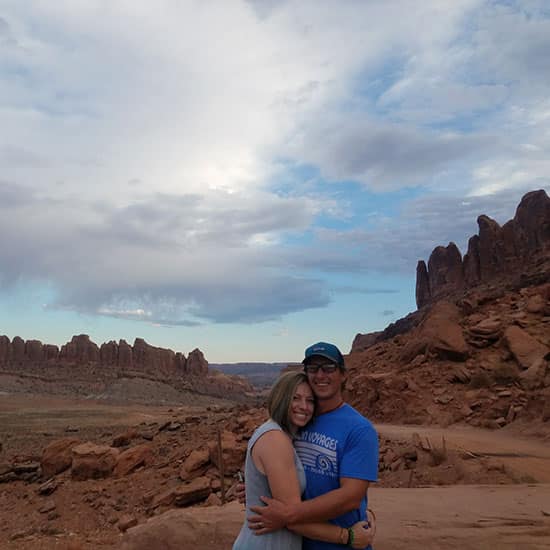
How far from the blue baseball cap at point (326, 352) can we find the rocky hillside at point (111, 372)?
59.3m

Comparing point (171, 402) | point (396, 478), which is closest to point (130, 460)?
point (396, 478)

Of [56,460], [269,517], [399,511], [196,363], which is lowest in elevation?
[56,460]

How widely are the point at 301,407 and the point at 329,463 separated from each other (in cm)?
28

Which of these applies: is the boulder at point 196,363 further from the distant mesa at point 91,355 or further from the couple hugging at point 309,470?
the couple hugging at point 309,470

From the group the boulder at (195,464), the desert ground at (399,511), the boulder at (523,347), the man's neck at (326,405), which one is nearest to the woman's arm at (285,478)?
the man's neck at (326,405)

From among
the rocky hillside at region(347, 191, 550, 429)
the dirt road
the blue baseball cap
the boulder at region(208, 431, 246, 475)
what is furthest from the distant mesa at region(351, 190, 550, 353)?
the blue baseball cap

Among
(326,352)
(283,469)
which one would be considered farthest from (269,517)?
(326,352)

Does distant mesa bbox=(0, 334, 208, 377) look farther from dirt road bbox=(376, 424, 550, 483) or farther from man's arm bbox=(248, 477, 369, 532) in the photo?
man's arm bbox=(248, 477, 369, 532)

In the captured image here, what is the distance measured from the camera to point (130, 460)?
12742 mm

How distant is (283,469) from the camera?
2.25m

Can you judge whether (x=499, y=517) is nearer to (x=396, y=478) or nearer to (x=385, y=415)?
(x=396, y=478)

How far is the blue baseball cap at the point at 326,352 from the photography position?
260cm

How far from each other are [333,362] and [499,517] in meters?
3.41

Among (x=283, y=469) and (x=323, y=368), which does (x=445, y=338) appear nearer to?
(x=323, y=368)
